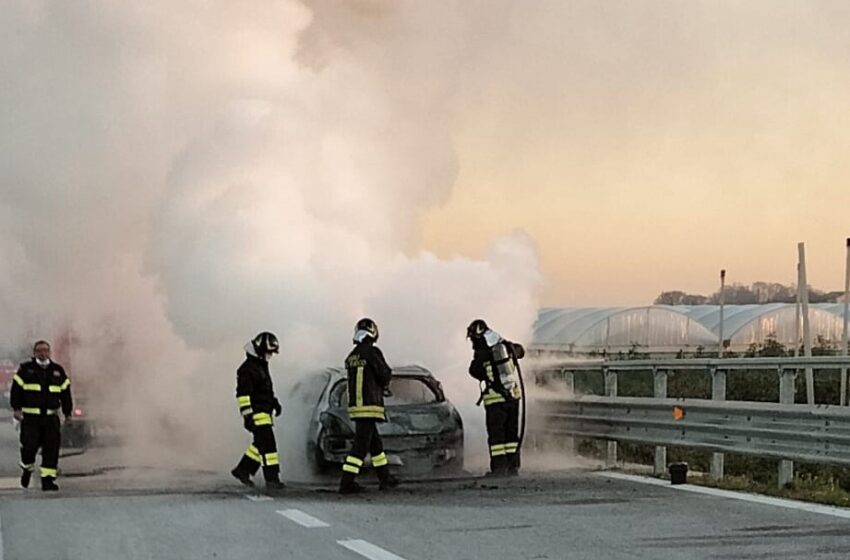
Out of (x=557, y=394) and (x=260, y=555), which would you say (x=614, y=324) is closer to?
(x=557, y=394)

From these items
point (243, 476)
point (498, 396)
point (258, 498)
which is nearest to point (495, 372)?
point (498, 396)

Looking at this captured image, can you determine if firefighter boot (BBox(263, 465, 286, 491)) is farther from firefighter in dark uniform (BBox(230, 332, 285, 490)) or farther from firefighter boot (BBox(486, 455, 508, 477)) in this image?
firefighter boot (BBox(486, 455, 508, 477))

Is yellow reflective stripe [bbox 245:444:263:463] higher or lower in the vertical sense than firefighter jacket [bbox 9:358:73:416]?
lower

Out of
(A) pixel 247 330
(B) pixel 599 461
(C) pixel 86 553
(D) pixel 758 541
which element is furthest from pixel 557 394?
(C) pixel 86 553

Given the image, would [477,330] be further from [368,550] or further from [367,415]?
[368,550]

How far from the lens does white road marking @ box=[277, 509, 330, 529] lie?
1079cm

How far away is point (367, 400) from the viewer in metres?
13.8

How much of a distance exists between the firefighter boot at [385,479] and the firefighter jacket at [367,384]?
1.64 ft

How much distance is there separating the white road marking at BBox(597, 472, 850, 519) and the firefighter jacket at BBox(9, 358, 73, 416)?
597cm

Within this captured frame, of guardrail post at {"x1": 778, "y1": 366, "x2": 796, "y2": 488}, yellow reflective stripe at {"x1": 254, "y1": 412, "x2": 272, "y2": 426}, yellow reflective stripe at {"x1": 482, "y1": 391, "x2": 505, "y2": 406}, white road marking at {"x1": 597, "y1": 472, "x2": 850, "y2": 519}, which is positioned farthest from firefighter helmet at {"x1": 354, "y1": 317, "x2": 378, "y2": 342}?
guardrail post at {"x1": 778, "y1": 366, "x2": 796, "y2": 488}

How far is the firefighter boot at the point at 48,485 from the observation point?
47.4ft

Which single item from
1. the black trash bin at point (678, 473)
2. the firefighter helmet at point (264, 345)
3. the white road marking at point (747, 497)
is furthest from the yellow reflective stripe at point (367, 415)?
the black trash bin at point (678, 473)

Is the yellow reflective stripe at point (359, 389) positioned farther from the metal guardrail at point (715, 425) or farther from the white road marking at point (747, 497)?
the metal guardrail at point (715, 425)

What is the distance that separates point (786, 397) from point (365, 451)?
4.08m
